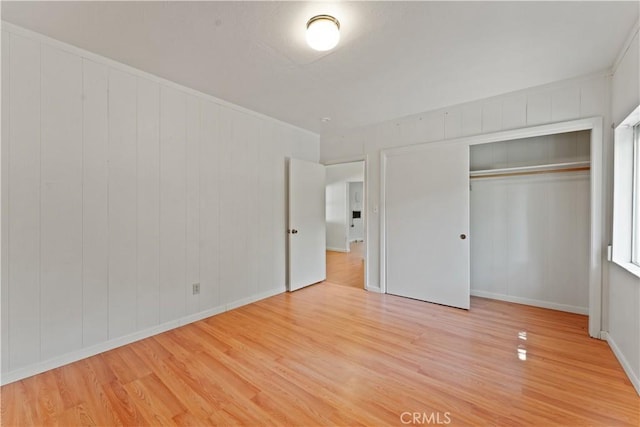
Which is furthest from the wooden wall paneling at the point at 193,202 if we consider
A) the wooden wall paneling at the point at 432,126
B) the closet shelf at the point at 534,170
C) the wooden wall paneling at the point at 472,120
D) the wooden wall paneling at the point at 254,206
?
the closet shelf at the point at 534,170

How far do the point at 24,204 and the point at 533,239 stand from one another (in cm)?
513

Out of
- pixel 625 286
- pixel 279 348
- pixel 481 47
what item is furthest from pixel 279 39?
pixel 625 286

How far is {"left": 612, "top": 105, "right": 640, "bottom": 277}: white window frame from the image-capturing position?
7.47 feet

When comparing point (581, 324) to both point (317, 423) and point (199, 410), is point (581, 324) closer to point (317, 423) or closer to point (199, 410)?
point (317, 423)

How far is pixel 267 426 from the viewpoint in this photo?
5.34 feet

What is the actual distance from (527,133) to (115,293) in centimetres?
444

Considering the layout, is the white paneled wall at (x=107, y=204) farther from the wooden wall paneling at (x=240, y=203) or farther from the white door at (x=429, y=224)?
the white door at (x=429, y=224)

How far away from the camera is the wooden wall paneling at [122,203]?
2.49 metres

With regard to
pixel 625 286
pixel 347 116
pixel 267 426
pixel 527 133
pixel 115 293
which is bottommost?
pixel 267 426

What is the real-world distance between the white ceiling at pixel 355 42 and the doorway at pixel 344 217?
3797mm

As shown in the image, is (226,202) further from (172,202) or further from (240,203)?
(172,202)

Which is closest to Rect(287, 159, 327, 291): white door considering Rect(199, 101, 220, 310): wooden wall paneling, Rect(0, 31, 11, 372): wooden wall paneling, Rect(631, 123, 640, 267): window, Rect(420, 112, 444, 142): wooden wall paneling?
Rect(199, 101, 220, 310): wooden wall paneling

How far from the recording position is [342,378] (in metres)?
2.08

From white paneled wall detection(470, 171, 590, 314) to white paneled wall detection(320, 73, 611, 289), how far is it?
2.64 ft
